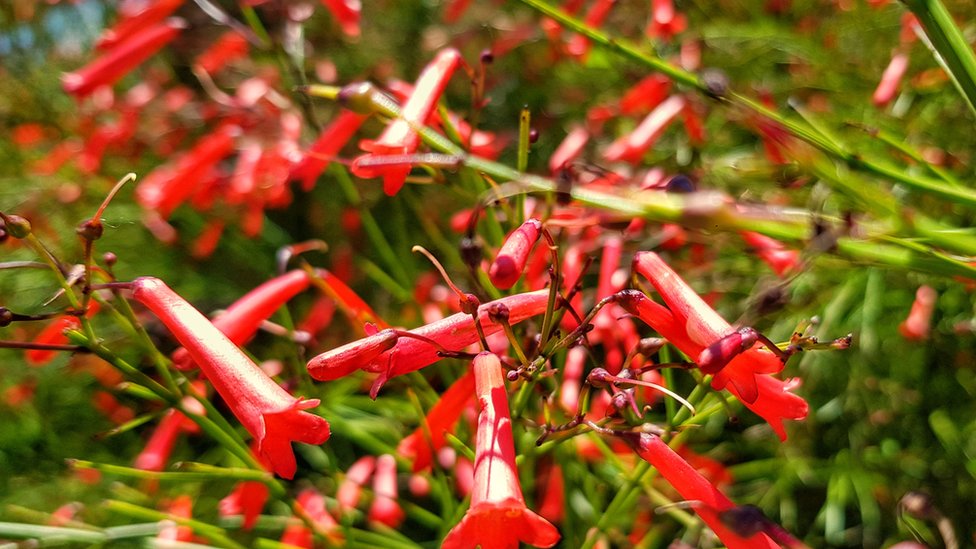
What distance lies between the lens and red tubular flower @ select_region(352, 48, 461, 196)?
39.1 inches

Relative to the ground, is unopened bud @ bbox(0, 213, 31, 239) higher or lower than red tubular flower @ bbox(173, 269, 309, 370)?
higher

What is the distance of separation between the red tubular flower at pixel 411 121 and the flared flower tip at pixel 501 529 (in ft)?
1.32

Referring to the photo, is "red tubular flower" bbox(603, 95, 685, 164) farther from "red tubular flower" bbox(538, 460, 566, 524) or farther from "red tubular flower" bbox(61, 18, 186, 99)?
"red tubular flower" bbox(61, 18, 186, 99)

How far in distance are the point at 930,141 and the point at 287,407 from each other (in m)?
1.63

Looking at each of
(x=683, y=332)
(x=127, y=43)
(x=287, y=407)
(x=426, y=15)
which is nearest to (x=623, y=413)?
(x=683, y=332)

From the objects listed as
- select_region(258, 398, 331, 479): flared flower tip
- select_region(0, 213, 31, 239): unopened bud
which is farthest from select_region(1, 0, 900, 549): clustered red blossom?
select_region(0, 213, 31, 239): unopened bud

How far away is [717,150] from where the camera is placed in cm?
217

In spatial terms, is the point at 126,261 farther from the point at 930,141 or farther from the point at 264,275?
the point at 930,141

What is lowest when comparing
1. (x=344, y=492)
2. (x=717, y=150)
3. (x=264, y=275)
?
(x=264, y=275)

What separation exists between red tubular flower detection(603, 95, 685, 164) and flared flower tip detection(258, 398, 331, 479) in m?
1.26

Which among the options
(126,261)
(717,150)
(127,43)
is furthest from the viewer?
(126,261)

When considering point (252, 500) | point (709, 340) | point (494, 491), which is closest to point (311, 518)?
point (252, 500)

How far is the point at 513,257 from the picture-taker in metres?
0.80

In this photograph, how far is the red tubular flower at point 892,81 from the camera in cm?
176
